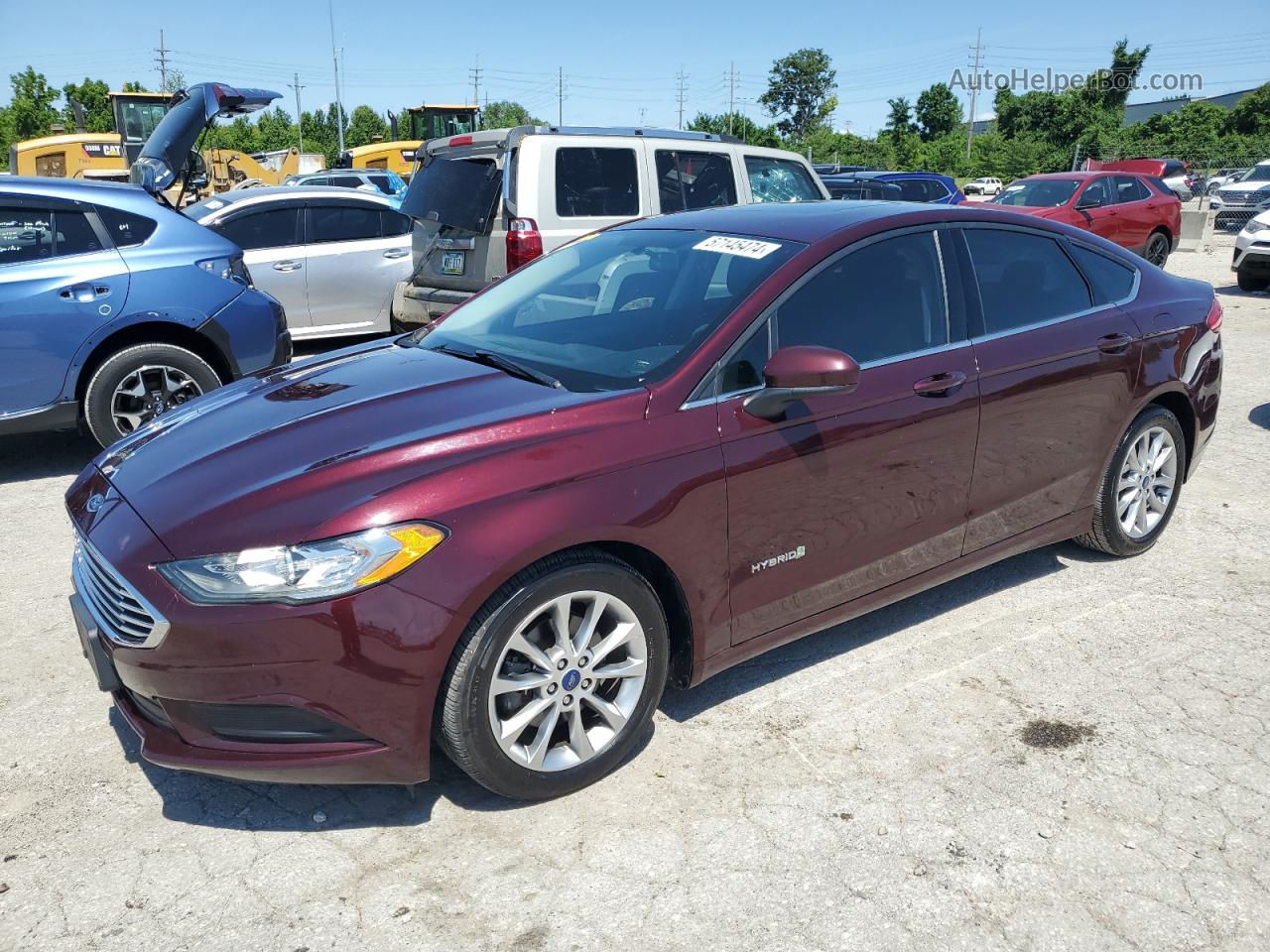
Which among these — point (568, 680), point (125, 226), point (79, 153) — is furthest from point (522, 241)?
point (79, 153)

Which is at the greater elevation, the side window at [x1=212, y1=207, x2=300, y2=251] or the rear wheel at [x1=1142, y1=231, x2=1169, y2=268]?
the side window at [x1=212, y1=207, x2=300, y2=251]

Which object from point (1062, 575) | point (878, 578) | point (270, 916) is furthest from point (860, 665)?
point (270, 916)

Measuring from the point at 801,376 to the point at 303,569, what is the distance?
151 cm

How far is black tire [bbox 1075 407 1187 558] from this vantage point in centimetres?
440

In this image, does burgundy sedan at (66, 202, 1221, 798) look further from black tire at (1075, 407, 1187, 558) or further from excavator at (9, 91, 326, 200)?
excavator at (9, 91, 326, 200)

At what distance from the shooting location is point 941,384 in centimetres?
363

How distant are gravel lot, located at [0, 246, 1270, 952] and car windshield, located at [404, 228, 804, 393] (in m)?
1.21

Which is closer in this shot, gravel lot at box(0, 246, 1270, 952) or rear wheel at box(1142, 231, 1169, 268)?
gravel lot at box(0, 246, 1270, 952)

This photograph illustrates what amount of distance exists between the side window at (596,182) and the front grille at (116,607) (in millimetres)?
5167

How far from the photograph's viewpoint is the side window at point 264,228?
357 inches

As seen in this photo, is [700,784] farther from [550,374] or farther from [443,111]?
[443,111]

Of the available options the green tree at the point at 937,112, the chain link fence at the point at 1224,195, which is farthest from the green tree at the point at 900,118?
the chain link fence at the point at 1224,195

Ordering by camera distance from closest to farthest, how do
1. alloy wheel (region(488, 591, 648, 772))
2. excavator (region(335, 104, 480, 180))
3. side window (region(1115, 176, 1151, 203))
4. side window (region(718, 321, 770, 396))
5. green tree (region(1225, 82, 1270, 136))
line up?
1. alloy wheel (region(488, 591, 648, 772))
2. side window (region(718, 321, 770, 396))
3. side window (region(1115, 176, 1151, 203))
4. excavator (region(335, 104, 480, 180))
5. green tree (region(1225, 82, 1270, 136))

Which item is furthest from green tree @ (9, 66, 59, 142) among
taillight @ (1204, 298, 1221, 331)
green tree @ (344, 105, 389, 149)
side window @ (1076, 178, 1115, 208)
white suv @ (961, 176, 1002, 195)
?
taillight @ (1204, 298, 1221, 331)
